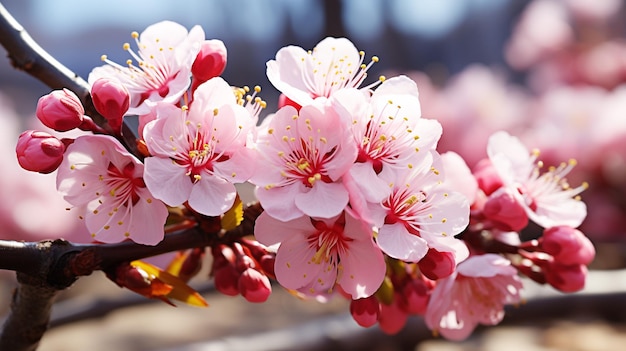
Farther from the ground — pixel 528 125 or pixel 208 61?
pixel 208 61

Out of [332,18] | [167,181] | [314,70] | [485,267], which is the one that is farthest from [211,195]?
[332,18]

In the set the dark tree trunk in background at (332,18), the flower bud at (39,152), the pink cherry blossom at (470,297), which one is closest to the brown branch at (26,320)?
the flower bud at (39,152)

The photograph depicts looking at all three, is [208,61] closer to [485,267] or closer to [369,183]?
[369,183]

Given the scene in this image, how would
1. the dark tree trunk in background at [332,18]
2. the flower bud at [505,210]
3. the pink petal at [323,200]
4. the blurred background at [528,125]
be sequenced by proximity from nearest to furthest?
the pink petal at [323,200], the flower bud at [505,210], the blurred background at [528,125], the dark tree trunk in background at [332,18]

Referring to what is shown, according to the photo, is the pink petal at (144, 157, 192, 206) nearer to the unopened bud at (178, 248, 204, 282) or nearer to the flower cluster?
the flower cluster

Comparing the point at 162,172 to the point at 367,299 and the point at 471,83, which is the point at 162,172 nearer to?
the point at 367,299

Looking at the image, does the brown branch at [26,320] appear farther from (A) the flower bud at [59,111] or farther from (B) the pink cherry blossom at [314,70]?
(B) the pink cherry blossom at [314,70]
